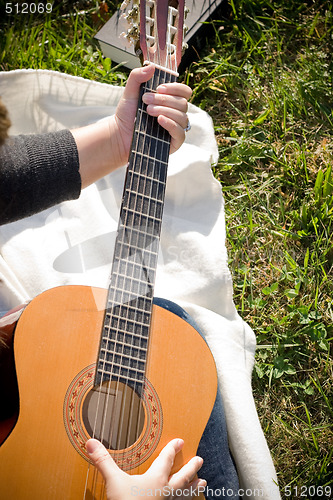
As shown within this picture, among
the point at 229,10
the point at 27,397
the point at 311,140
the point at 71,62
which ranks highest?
the point at 229,10

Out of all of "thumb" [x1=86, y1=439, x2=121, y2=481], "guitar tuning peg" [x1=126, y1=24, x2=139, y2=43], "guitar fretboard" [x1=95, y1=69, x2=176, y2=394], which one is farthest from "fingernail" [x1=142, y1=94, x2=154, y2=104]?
"thumb" [x1=86, y1=439, x2=121, y2=481]

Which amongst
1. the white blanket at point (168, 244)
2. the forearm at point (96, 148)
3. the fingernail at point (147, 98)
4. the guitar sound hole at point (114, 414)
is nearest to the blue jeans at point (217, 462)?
the white blanket at point (168, 244)

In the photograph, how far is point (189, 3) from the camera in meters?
2.20

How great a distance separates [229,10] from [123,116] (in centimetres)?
120

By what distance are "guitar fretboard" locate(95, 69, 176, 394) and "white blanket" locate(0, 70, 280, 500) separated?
467mm

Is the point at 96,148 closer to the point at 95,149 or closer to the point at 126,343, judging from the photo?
the point at 95,149

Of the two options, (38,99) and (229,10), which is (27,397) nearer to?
(38,99)

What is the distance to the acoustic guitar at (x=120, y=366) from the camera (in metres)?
1.11

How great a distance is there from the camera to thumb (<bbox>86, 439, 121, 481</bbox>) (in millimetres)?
1109

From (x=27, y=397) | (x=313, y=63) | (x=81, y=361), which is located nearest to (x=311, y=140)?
(x=313, y=63)

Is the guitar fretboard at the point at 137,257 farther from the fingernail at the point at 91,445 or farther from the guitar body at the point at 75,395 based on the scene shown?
the fingernail at the point at 91,445

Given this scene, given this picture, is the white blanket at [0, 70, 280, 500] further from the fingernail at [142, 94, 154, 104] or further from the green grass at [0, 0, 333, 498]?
the fingernail at [142, 94, 154, 104]

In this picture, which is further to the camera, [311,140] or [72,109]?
[311,140]

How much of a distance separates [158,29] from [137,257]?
65 centimetres
